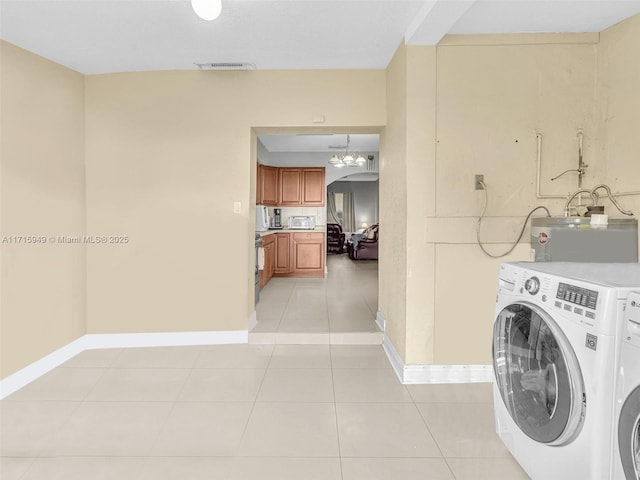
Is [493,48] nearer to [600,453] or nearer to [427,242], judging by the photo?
[427,242]

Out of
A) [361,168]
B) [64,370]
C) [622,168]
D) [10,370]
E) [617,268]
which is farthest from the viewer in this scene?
[361,168]

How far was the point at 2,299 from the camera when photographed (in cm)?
249

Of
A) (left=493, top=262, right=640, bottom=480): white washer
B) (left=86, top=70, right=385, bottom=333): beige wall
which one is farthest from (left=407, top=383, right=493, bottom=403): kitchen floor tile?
(left=86, top=70, right=385, bottom=333): beige wall

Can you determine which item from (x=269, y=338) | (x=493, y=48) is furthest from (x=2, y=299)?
(x=493, y=48)

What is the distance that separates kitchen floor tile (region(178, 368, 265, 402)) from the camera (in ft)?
7.79

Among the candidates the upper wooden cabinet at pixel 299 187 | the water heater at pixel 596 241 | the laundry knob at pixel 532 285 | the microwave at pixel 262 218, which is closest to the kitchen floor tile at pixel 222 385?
the laundry knob at pixel 532 285

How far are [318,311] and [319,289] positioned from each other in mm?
1295

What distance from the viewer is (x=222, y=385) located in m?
2.54

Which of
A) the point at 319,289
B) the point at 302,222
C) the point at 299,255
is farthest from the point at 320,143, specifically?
the point at 319,289

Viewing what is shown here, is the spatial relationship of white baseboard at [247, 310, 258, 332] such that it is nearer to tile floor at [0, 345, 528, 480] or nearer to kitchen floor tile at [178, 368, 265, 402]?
tile floor at [0, 345, 528, 480]

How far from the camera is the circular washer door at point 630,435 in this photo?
3.43 ft

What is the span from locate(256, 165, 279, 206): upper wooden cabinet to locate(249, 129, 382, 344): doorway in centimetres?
16

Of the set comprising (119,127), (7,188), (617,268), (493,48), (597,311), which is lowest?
(597,311)

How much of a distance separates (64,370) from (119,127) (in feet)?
6.95
